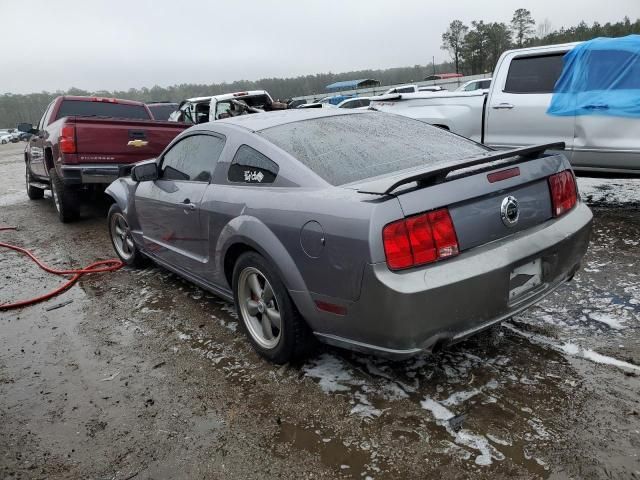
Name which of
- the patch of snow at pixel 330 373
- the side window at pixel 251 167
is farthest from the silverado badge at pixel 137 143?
the patch of snow at pixel 330 373

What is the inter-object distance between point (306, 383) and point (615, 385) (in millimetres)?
1649

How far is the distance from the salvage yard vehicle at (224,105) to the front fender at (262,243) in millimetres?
8134

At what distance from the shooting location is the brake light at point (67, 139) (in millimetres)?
6812

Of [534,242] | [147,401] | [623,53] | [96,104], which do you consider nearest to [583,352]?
[534,242]

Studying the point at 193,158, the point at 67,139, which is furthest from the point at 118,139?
the point at 193,158

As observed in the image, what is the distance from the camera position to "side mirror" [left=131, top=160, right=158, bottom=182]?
4184 mm

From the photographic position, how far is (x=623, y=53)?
5461 millimetres

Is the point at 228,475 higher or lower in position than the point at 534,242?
lower

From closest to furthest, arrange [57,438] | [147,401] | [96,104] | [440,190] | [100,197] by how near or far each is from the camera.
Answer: [440,190]
[57,438]
[147,401]
[96,104]
[100,197]

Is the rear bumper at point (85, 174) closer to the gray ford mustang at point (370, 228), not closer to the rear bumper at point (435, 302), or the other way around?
the gray ford mustang at point (370, 228)

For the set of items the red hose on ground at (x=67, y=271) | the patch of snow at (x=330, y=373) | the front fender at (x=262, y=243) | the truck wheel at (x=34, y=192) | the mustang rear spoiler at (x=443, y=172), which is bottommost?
the patch of snow at (x=330, y=373)

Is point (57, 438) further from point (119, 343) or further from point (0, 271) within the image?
point (0, 271)

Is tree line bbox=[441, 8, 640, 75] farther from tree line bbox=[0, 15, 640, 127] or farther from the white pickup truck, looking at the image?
the white pickup truck

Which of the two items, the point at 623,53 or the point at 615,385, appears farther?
the point at 623,53
